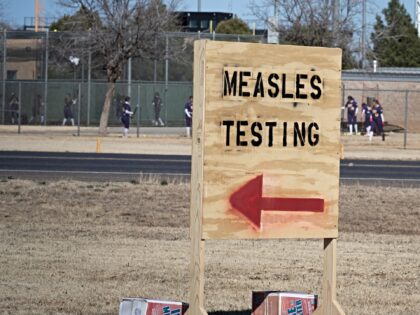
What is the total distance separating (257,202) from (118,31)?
127ft

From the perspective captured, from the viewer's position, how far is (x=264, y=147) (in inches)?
311

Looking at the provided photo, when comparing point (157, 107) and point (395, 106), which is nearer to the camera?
point (157, 107)

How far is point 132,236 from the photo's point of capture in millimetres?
14844

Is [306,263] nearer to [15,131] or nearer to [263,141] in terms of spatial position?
[263,141]

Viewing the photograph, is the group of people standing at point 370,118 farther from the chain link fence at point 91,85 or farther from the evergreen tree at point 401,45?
the evergreen tree at point 401,45

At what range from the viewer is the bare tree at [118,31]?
46.0m

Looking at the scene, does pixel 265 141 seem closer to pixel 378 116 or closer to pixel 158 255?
pixel 158 255

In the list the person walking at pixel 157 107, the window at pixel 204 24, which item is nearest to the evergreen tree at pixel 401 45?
the window at pixel 204 24

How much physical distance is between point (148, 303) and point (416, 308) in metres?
2.89

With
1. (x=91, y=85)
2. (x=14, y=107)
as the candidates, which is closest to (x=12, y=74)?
(x=14, y=107)

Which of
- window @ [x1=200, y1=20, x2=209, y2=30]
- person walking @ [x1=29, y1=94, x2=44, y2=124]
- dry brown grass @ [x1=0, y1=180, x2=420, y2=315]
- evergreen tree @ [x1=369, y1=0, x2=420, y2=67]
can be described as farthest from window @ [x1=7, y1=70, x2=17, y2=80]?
dry brown grass @ [x1=0, y1=180, x2=420, y2=315]

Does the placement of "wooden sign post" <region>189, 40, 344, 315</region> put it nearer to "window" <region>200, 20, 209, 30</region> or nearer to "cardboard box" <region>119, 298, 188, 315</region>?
"cardboard box" <region>119, 298, 188, 315</region>

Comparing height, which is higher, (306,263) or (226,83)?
(226,83)

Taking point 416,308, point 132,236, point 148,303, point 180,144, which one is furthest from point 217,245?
point 180,144
